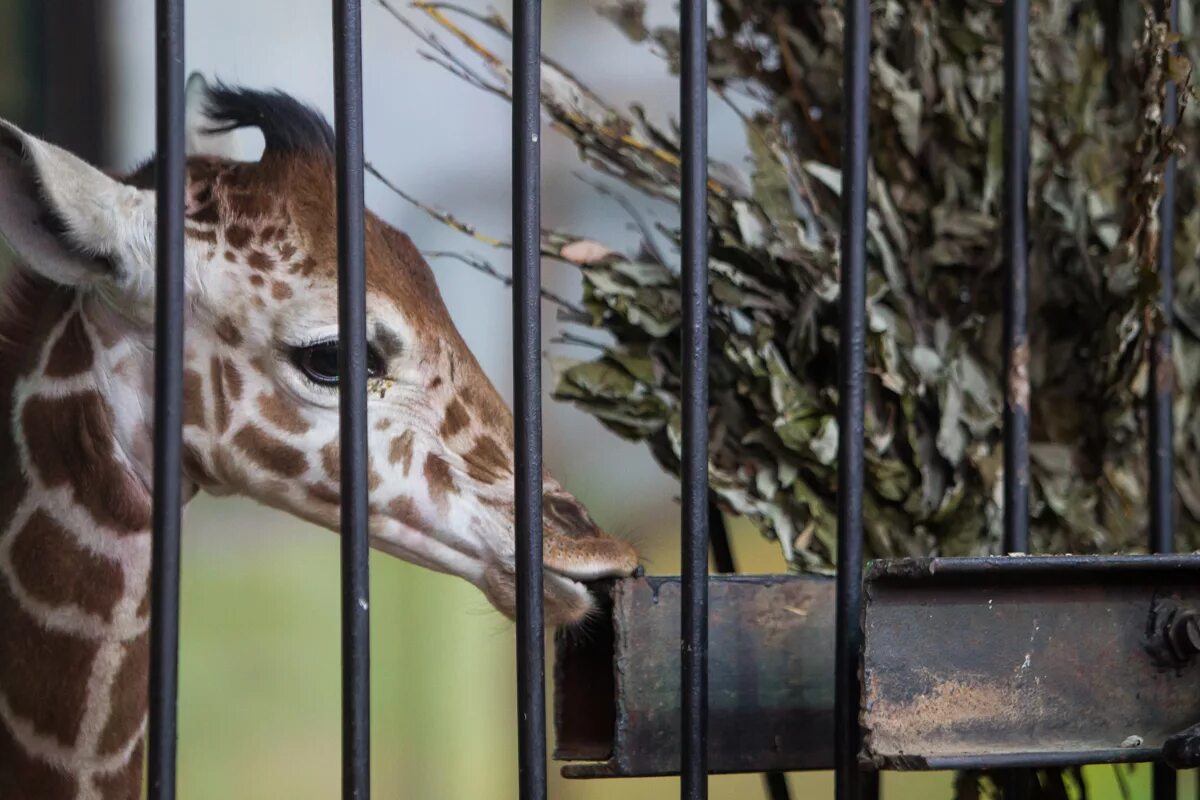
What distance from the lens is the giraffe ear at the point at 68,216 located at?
1.73 feet

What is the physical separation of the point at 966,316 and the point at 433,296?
0.27 m

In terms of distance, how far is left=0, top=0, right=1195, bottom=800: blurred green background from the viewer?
0.89 meters

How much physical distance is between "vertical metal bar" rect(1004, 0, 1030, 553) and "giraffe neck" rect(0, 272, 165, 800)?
374 mm

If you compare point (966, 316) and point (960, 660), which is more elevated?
point (966, 316)

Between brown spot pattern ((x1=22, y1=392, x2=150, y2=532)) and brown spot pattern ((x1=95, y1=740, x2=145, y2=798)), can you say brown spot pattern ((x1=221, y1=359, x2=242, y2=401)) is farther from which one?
brown spot pattern ((x1=95, y1=740, x2=145, y2=798))

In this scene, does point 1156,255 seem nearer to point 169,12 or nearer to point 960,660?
point 960,660

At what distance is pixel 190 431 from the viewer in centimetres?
59

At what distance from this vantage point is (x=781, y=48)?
675 mm

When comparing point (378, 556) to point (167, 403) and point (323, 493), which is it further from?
point (167, 403)

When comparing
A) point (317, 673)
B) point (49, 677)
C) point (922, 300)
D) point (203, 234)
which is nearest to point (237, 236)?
point (203, 234)

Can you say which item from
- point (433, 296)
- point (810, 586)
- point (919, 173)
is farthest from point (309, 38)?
point (810, 586)

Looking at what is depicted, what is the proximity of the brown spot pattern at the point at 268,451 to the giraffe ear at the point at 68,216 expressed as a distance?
9 cm

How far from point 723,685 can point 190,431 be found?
0.27 meters

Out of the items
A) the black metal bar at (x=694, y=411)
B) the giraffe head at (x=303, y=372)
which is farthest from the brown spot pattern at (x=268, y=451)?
the black metal bar at (x=694, y=411)
